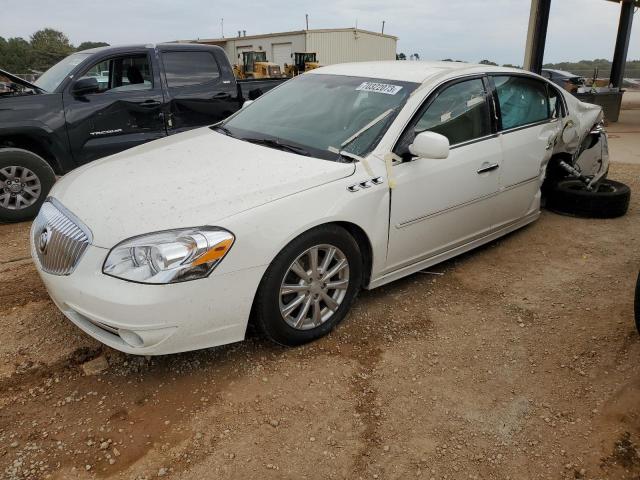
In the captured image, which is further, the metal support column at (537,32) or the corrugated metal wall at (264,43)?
the corrugated metal wall at (264,43)

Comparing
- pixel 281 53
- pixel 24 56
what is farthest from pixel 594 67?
pixel 24 56

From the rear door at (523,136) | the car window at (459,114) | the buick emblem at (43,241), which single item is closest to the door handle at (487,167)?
the rear door at (523,136)

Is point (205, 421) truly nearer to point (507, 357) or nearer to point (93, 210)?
point (93, 210)

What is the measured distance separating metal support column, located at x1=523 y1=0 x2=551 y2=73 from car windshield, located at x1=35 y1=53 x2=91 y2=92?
11635mm

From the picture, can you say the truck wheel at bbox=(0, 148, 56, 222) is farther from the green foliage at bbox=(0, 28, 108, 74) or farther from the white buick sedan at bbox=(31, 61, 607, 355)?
the green foliage at bbox=(0, 28, 108, 74)

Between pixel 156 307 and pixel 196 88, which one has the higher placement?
pixel 196 88

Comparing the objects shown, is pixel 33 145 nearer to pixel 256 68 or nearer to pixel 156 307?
pixel 156 307

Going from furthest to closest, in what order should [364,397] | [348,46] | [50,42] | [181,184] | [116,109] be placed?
[50,42] < [348,46] < [116,109] < [181,184] < [364,397]

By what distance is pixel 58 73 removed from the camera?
5719 mm

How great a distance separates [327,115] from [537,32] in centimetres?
1232

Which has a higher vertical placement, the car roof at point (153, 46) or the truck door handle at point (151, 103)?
the car roof at point (153, 46)

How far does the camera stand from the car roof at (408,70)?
3549 millimetres

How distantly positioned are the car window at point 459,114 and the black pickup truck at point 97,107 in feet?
11.7

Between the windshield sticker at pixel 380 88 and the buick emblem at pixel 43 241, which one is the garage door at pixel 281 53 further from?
the buick emblem at pixel 43 241
